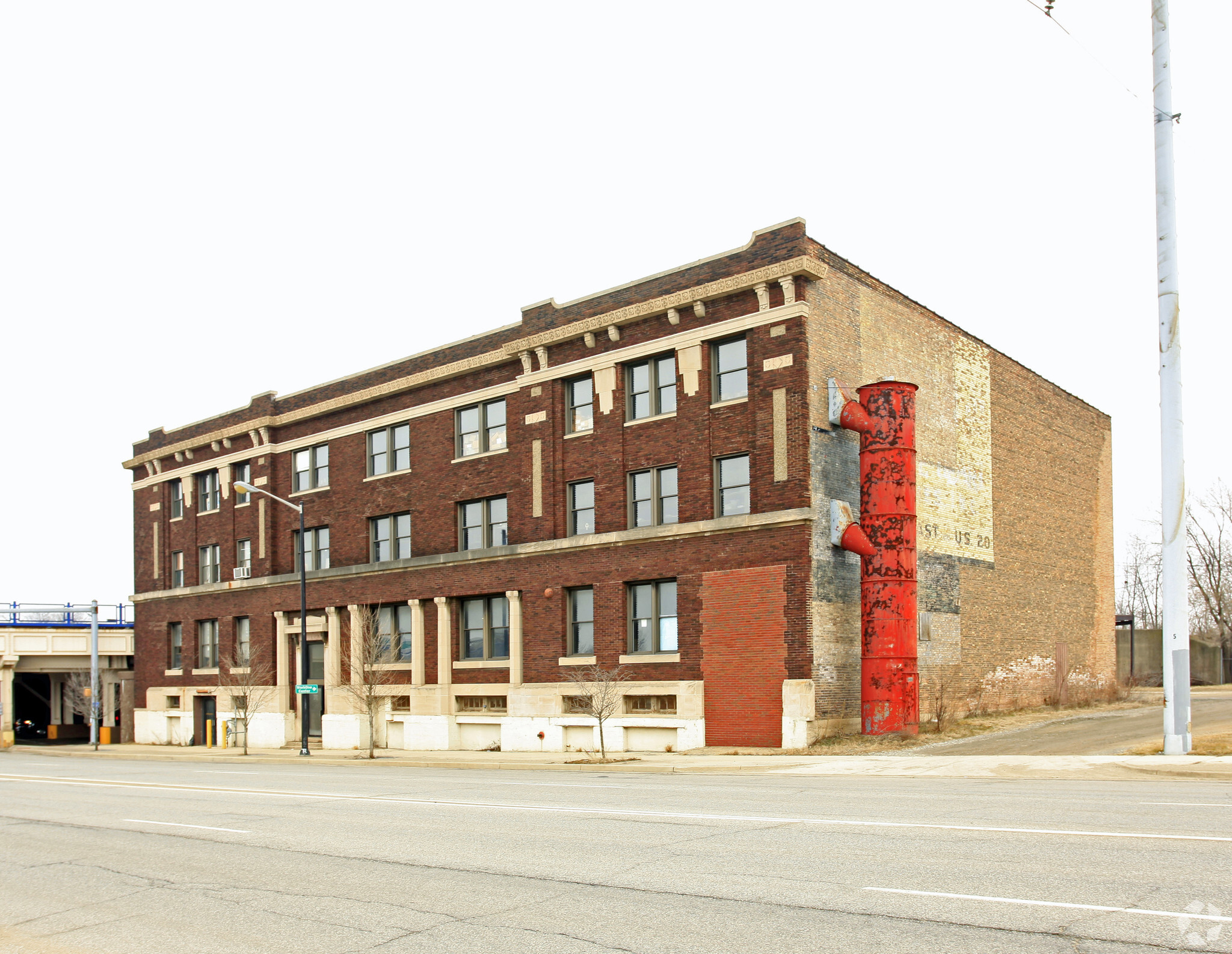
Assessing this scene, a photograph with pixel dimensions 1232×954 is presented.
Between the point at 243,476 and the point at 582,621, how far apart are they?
20.7 metres

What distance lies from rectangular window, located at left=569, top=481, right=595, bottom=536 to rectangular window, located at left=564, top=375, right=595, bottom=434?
1.64m

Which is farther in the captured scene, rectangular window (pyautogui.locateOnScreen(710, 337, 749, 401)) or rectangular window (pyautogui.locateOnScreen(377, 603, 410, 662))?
rectangular window (pyautogui.locateOnScreen(377, 603, 410, 662))

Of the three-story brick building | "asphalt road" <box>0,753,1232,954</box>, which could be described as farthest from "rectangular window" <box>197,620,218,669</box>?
"asphalt road" <box>0,753,1232,954</box>

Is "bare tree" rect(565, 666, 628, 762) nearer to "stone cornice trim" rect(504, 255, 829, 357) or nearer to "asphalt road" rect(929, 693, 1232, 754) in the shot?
"asphalt road" rect(929, 693, 1232, 754)

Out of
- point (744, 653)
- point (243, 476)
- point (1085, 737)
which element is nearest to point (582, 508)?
point (744, 653)

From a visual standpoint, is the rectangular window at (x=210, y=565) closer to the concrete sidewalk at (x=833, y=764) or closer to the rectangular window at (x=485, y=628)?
the concrete sidewalk at (x=833, y=764)

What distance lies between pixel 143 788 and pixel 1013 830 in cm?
1869

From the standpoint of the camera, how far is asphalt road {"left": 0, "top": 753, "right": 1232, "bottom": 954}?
7789 mm

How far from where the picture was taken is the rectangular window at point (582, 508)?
33750 mm

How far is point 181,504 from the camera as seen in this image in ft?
169

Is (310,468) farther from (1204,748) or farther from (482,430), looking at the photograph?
(1204,748)

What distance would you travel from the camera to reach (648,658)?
31.2 m

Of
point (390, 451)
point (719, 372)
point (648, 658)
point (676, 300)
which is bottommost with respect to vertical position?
point (648, 658)

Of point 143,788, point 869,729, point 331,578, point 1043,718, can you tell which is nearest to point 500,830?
point 143,788
